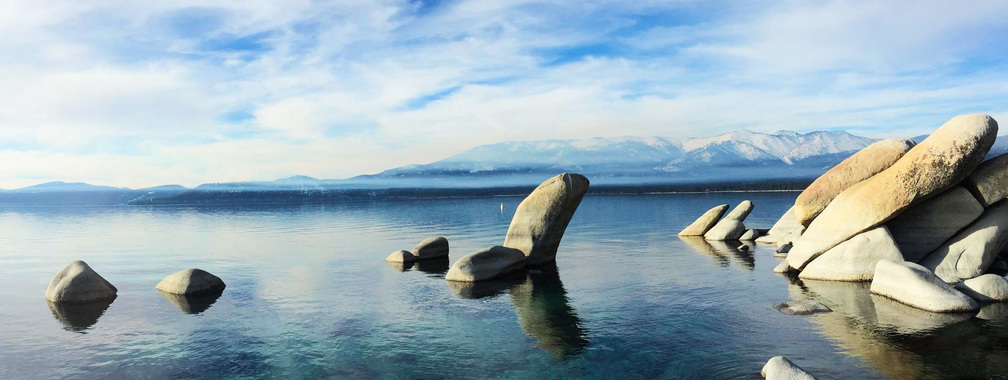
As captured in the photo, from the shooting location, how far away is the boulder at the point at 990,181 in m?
23.4

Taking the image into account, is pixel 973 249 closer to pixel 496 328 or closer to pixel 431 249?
pixel 496 328

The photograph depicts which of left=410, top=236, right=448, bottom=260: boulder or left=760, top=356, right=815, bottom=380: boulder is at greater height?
left=410, top=236, right=448, bottom=260: boulder

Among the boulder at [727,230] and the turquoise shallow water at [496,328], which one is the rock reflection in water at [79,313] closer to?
the turquoise shallow water at [496,328]

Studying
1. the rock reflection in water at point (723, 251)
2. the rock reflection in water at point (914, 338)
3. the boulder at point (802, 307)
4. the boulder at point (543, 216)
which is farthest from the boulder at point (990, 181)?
the boulder at point (543, 216)

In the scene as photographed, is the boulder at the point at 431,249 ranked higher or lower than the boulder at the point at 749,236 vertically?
higher

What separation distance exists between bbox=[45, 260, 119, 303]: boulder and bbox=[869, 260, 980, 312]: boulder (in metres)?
26.5

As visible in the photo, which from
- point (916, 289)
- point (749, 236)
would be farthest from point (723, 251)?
point (916, 289)

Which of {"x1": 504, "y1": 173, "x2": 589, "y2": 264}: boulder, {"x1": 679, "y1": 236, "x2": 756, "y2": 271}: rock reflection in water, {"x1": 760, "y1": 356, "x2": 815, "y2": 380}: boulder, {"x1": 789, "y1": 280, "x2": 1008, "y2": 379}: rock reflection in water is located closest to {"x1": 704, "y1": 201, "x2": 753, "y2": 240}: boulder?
{"x1": 679, "y1": 236, "x2": 756, "y2": 271}: rock reflection in water

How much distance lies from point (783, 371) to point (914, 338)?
5483 millimetres

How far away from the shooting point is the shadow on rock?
16688mm

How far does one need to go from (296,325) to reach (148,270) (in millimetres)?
18075

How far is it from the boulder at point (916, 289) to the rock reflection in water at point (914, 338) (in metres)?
0.25

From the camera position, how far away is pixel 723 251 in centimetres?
3550

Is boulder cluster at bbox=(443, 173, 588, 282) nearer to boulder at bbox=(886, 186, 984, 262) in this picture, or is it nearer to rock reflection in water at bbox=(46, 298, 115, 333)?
boulder at bbox=(886, 186, 984, 262)
